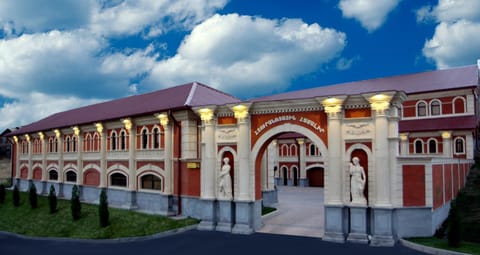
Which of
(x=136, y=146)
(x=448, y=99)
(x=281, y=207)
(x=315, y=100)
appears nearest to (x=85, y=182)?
(x=136, y=146)

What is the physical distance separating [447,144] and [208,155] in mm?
24718

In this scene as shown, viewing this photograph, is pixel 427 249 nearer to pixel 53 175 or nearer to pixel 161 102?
pixel 161 102

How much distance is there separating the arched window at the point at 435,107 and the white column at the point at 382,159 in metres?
23.7

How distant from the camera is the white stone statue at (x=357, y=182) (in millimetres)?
17312

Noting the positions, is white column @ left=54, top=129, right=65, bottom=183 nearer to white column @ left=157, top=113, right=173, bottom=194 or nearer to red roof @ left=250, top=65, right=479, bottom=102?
white column @ left=157, top=113, right=173, bottom=194

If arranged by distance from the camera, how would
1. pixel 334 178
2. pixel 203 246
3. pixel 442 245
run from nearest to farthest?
pixel 442 245 < pixel 203 246 < pixel 334 178

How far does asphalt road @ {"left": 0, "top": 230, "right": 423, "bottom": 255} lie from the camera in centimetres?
1609

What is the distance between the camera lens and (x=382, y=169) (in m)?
16.9

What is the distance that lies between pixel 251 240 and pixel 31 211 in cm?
1947

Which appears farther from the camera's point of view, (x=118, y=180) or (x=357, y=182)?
(x=118, y=180)

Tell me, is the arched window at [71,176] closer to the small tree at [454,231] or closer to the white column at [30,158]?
the white column at [30,158]

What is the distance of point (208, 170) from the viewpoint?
21188mm

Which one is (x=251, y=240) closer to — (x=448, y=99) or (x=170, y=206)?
(x=170, y=206)

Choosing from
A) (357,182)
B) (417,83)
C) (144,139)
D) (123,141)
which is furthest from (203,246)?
(417,83)
